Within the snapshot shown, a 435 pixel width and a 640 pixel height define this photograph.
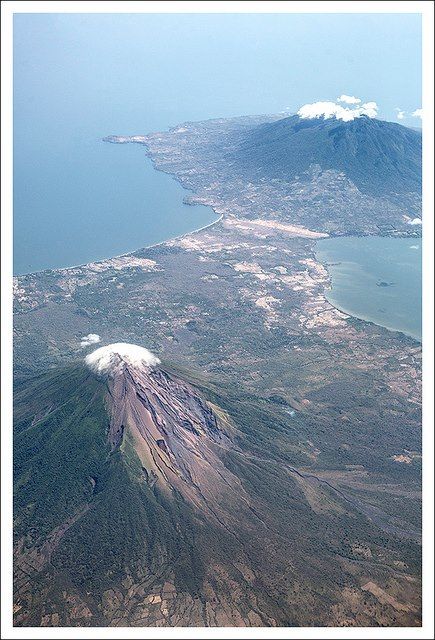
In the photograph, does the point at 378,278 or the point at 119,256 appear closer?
the point at 378,278

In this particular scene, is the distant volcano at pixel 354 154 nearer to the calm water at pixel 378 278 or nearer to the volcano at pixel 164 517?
the calm water at pixel 378 278

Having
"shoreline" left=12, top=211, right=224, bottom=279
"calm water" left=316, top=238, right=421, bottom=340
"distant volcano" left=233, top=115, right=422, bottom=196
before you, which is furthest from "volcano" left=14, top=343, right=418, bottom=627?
"distant volcano" left=233, top=115, right=422, bottom=196

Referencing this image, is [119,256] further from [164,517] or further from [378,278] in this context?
[164,517]

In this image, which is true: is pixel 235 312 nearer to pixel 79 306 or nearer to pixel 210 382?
pixel 79 306

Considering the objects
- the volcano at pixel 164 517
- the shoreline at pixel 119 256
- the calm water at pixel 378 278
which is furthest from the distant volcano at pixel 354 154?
the volcano at pixel 164 517

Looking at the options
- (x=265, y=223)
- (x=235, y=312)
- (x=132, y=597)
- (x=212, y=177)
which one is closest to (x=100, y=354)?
(x=132, y=597)

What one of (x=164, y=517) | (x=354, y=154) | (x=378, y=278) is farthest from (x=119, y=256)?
(x=164, y=517)
